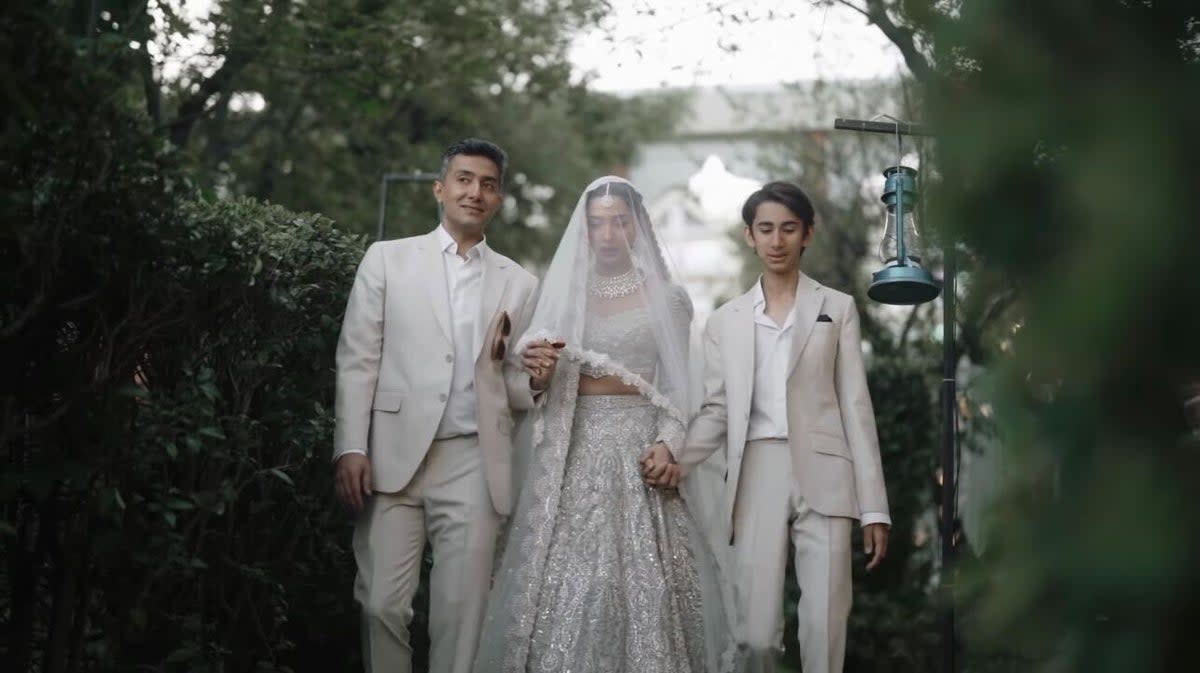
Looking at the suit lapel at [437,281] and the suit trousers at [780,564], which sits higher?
the suit lapel at [437,281]

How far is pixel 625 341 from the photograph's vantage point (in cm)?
Result: 739

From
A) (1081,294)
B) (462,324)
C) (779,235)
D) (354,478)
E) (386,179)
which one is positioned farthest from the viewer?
(386,179)

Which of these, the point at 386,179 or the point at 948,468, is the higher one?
the point at 386,179

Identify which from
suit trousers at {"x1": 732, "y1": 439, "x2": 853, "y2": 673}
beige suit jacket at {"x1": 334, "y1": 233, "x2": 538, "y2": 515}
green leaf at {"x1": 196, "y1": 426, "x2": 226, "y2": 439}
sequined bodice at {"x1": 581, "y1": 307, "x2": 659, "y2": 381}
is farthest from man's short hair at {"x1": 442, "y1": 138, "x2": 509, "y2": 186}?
green leaf at {"x1": 196, "y1": 426, "x2": 226, "y2": 439}

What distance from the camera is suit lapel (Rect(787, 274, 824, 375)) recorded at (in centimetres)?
709

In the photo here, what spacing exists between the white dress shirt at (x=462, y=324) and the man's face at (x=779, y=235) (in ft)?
4.32

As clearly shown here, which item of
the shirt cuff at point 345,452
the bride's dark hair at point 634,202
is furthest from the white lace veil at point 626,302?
the shirt cuff at point 345,452

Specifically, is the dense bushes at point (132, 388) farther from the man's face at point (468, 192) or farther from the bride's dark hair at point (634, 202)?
the bride's dark hair at point (634, 202)

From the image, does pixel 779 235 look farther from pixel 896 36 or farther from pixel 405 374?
pixel 405 374

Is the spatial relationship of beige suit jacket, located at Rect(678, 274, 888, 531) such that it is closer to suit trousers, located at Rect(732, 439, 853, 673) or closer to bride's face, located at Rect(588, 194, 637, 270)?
suit trousers, located at Rect(732, 439, 853, 673)

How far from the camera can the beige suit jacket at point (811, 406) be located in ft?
22.7

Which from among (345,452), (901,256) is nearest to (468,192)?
(345,452)

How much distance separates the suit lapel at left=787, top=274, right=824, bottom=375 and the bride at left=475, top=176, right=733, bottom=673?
0.60 metres

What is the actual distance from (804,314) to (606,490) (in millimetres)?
1222
